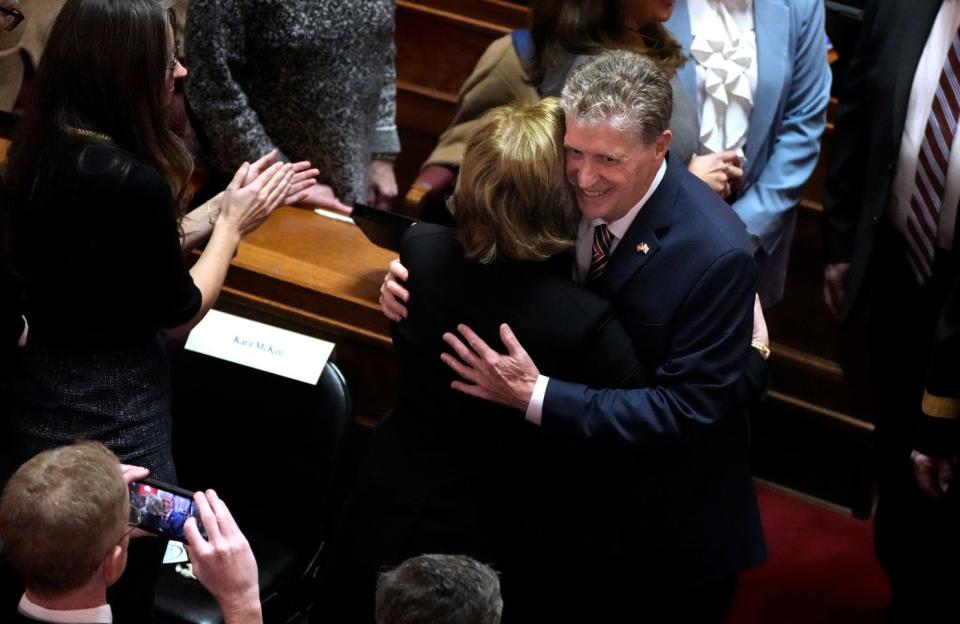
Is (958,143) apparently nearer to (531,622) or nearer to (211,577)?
(531,622)

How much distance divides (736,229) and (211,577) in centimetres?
109

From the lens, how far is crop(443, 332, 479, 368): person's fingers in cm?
212

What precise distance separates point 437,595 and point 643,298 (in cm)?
71

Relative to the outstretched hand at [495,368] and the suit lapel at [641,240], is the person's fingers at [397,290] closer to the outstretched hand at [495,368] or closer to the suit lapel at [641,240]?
the outstretched hand at [495,368]

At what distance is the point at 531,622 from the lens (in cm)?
256

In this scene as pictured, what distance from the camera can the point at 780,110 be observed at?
2863 mm

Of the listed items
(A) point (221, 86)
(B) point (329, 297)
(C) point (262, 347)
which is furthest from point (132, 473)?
(A) point (221, 86)

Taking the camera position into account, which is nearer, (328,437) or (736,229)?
(736,229)

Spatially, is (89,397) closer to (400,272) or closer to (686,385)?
(400,272)

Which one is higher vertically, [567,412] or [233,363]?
[567,412]

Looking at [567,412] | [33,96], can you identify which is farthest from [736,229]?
[33,96]

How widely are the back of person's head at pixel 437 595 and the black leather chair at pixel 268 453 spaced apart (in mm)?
881

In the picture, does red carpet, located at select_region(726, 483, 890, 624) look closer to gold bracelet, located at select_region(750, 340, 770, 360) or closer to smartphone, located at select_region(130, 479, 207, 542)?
gold bracelet, located at select_region(750, 340, 770, 360)

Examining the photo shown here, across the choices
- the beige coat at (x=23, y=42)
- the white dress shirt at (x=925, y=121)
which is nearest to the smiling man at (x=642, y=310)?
the white dress shirt at (x=925, y=121)
